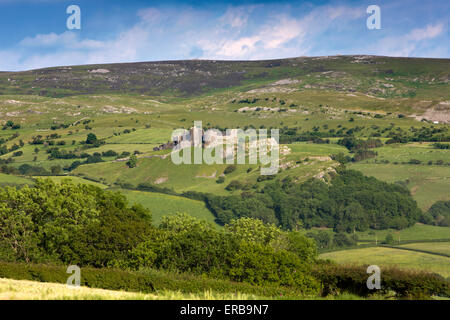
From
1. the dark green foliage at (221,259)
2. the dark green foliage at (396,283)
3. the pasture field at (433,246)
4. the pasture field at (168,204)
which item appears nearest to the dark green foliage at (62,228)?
the dark green foliage at (221,259)

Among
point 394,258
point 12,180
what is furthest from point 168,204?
point 394,258

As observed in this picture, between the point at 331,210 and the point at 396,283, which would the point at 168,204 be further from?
the point at 396,283

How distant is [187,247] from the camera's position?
186 feet

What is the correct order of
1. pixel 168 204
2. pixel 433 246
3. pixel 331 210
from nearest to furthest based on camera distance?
pixel 433 246, pixel 168 204, pixel 331 210

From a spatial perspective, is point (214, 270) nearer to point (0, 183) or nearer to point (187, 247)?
point (187, 247)

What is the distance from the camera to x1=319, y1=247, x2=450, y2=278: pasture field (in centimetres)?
10904

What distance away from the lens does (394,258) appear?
4695 inches

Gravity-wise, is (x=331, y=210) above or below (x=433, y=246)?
above

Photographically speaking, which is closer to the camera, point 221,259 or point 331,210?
point 221,259

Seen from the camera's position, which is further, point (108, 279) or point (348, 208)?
point (348, 208)

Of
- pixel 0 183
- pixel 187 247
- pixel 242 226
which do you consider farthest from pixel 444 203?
pixel 0 183

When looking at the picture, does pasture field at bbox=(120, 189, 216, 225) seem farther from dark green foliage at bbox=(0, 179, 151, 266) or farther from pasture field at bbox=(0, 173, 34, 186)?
dark green foliage at bbox=(0, 179, 151, 266)

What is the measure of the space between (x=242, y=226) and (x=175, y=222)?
12.1m

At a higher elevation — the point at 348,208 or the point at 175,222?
the point at 175,222
